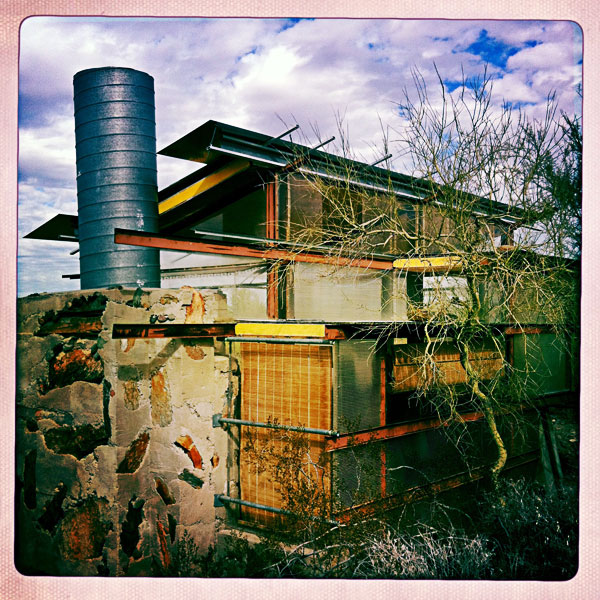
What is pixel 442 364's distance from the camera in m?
5.25

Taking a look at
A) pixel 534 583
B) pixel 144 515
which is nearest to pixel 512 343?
pixel 534 583

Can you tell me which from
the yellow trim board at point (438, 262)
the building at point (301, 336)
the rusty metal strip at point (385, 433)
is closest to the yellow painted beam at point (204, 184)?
the building at point (301, 336)

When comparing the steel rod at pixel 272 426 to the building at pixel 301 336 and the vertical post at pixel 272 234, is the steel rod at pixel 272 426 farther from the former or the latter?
the vertical post at pixel 272 234

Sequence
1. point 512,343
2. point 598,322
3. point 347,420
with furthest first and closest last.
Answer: point 512,343, point 347,420, point 598,322

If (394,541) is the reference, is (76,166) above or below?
above

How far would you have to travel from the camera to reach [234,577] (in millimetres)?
3643

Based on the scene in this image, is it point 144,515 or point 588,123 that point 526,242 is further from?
point 144,515

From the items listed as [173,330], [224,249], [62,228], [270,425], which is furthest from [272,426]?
[62,228]

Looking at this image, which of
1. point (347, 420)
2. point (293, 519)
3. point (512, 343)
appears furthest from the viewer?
point (512, 343)

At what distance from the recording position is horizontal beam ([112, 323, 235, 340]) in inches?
142

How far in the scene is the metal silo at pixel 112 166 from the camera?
14.7 ft

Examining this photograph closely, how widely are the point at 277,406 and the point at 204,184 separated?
10.4 feet

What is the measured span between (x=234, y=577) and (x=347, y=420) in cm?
163

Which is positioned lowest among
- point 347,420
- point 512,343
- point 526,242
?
point 347,420
